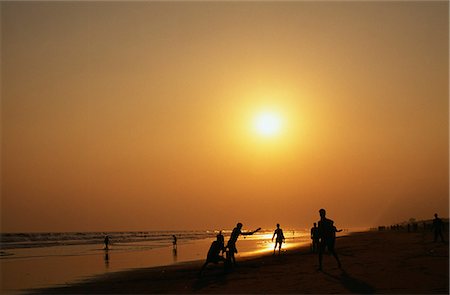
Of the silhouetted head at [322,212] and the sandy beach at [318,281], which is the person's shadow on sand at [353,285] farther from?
the silhouetted head at [322,212]

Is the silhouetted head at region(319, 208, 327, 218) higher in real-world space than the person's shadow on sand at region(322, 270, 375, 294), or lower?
higher

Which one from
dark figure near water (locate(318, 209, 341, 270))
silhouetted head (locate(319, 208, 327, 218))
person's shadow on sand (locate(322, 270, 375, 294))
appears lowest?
person's shadow on sand (locate(322, 270, 375, 294))

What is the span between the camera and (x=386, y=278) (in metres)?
14.1

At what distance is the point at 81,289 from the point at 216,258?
532cm

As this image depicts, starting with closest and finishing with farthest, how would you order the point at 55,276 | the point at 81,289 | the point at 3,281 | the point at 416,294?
the point at 416,294 → the point at 81,289 → the point at 3,281 → the point at 55,276

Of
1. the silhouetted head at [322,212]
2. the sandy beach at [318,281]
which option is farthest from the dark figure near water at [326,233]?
the sandy beach at [318,281]

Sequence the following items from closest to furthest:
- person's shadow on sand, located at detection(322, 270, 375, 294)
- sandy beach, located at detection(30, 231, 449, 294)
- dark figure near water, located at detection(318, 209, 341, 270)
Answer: person's shadow on sand, located at detection(322, 270, 375, 294) → sandy beach, located at detection(30, 231, 449, 294) → dark figure near water, located at detection(318, 209, 341, 270)

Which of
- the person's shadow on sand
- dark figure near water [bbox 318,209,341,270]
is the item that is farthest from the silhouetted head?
the person's shadow on sand

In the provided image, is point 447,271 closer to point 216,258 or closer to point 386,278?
point 386,278

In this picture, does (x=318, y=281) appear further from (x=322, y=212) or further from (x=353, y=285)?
(x=322, y=212)

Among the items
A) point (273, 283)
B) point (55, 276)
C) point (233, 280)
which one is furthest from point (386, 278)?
point (55, 276)

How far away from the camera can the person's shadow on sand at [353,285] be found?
40.7 feet

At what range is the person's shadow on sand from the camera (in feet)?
40.7

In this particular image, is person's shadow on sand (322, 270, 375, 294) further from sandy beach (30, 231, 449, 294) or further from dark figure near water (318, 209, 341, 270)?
dark figure near water (318, 209, 341, 270)
